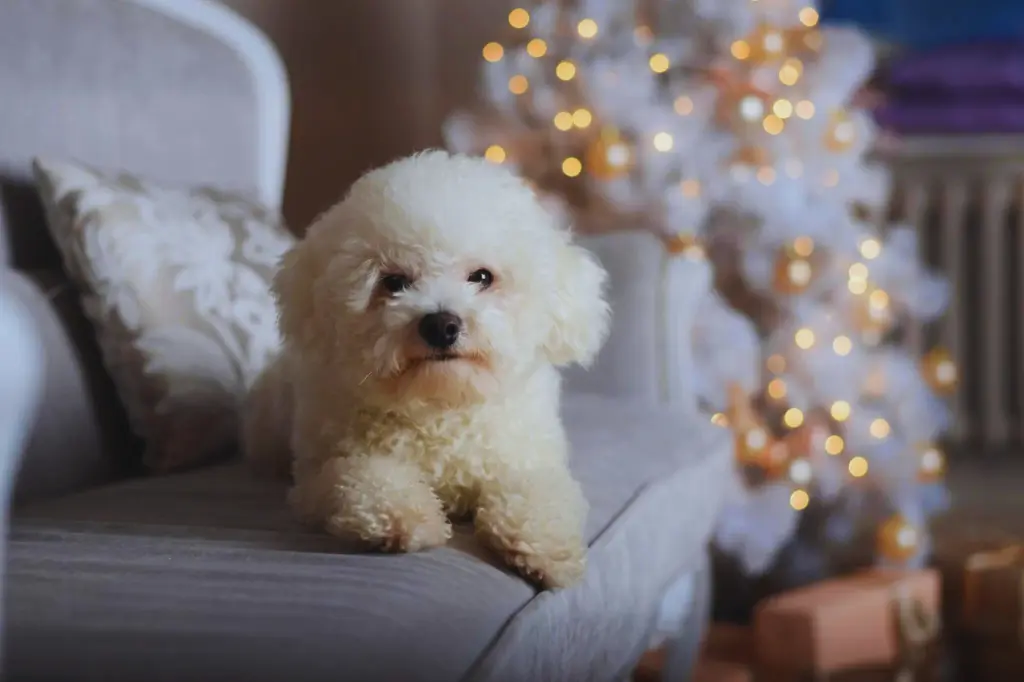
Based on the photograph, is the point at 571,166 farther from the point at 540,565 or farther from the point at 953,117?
the point at 540,565

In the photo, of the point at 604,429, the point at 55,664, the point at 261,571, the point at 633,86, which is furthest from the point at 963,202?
the point at 55,664

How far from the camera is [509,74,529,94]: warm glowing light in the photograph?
7.45ft

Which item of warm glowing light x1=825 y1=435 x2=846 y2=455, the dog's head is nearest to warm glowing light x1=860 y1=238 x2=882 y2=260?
warm glowing light x1=825 y1=435 x2=846 y2=455

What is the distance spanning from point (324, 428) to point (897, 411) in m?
1.52

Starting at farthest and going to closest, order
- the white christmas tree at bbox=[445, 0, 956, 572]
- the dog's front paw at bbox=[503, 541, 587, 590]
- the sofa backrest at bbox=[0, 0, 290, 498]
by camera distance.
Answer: the white christmas tree at bbox=[445, 0, 956, 572] < the sofa backrest at bbox=[0, 0, 290, 498] < the dog's front paw at bbox=[503, 541, 587, 590]

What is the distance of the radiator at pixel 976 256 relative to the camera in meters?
2.89

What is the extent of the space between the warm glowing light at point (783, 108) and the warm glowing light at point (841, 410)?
23.6 inches

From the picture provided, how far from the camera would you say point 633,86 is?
7.17ft

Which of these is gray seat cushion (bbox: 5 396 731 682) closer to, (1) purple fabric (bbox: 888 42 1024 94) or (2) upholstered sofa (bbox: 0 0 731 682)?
(2) upholstered sofa (bbox: 0 0 731 682)

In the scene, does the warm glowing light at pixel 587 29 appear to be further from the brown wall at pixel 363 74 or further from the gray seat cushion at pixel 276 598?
the gray seat cushion at pixel 276 598

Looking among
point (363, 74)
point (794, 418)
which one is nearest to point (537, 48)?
point (363, 74)

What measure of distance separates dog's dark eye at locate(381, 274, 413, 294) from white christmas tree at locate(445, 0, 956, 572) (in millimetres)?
1113

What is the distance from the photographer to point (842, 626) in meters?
1.96

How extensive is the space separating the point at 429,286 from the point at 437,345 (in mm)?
71
